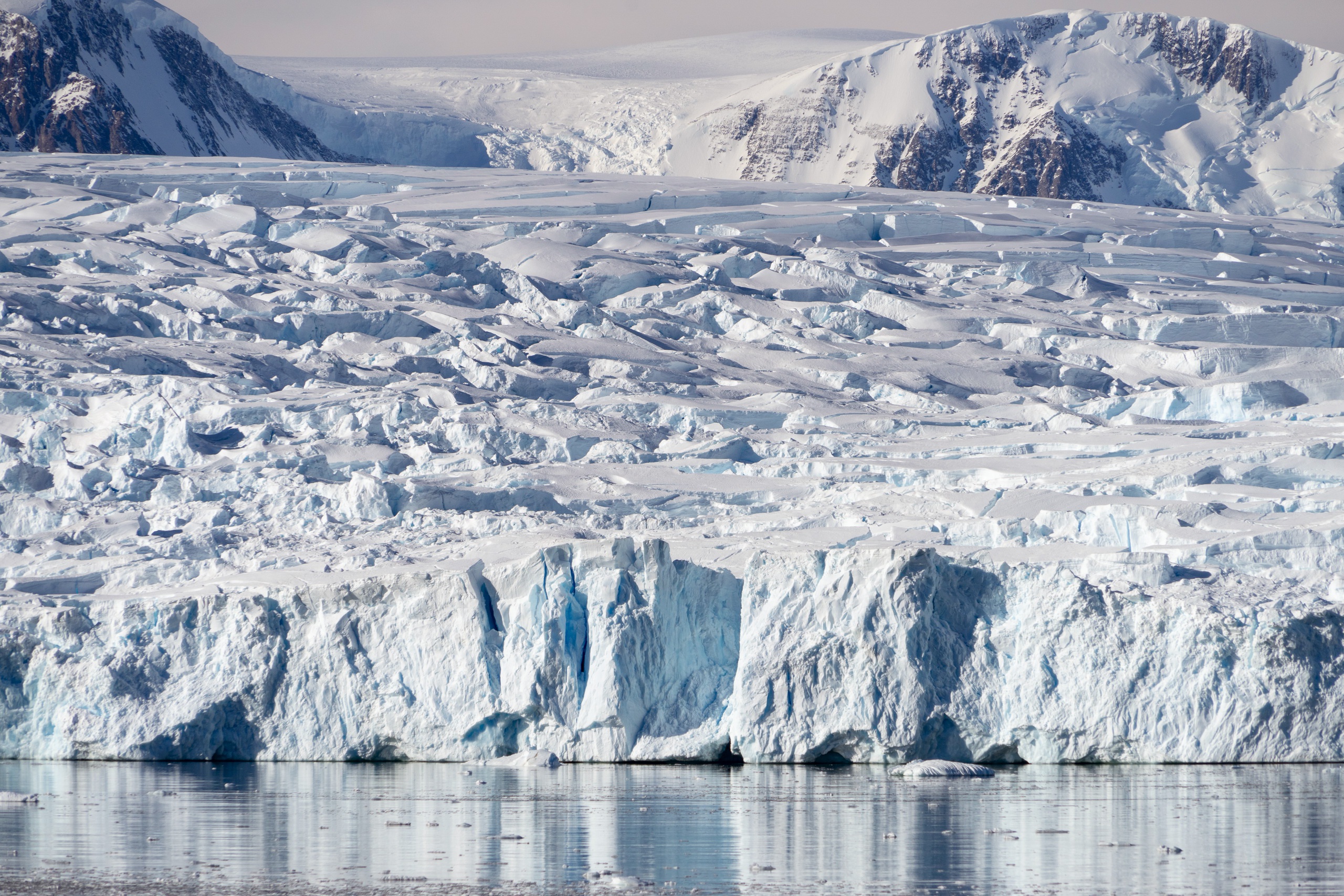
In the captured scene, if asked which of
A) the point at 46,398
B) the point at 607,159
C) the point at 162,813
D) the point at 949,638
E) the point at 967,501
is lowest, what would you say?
the point at 162,813

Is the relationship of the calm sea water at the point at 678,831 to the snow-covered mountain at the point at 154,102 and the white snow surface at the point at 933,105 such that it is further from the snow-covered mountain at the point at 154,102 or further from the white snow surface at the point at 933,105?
the snow-covered mountain at the point at 154,102

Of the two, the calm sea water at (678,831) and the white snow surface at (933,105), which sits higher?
the white snow surface at (933,105)

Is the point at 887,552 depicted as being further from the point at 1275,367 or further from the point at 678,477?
the point at 1275,367

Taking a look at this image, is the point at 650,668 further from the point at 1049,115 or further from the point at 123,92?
the point at 1049,115

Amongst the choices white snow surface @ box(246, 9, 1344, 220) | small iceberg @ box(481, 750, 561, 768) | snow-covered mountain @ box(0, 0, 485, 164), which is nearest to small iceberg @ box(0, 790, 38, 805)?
small iceberg @ box(481, 750, 561, 768)

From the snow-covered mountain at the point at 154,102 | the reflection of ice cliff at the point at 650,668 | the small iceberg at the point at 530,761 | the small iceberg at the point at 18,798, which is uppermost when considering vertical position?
the snow-covered mountain at the point at 154,102

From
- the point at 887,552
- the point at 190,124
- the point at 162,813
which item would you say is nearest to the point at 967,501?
the point at 887,552

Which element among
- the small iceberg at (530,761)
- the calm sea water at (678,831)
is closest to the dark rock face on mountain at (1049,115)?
the small iceberg at (530,761)
